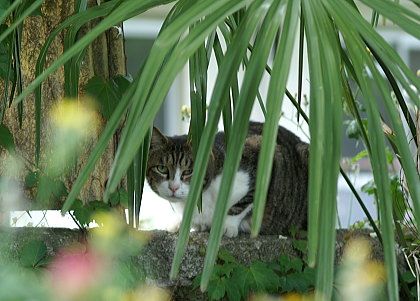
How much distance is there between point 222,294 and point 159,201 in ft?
6.98

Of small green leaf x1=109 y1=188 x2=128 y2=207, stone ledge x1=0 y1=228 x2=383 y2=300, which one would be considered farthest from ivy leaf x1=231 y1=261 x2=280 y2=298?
small green leaf x1=109 y1=188 x2=128 y2=207

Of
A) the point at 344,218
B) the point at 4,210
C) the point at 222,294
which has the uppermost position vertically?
the point at 4,210

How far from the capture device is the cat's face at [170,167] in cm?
195

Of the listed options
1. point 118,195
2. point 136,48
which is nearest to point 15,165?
point 118,195

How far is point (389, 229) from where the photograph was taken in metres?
0.66

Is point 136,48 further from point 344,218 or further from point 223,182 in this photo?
point 223,182

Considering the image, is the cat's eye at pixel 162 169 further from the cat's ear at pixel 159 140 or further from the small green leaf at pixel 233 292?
the small green leaf at pixel 233 292

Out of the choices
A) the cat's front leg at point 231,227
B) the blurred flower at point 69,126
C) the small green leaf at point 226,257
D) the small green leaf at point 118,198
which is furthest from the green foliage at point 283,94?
the cat's front leg at point 231,227

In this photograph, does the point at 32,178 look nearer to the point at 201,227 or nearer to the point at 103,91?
the point at 103,91

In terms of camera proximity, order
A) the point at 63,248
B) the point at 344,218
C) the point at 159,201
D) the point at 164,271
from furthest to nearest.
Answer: the point at 344,218 → the point at 159,201 → the point at 164,271 → the point at 63,248

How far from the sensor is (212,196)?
2.01m

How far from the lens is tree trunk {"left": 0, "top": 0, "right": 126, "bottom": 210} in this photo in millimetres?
1607

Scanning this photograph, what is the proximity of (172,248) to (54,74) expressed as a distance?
1.43 feet

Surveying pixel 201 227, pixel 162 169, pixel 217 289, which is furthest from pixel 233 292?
pixel 162 169
